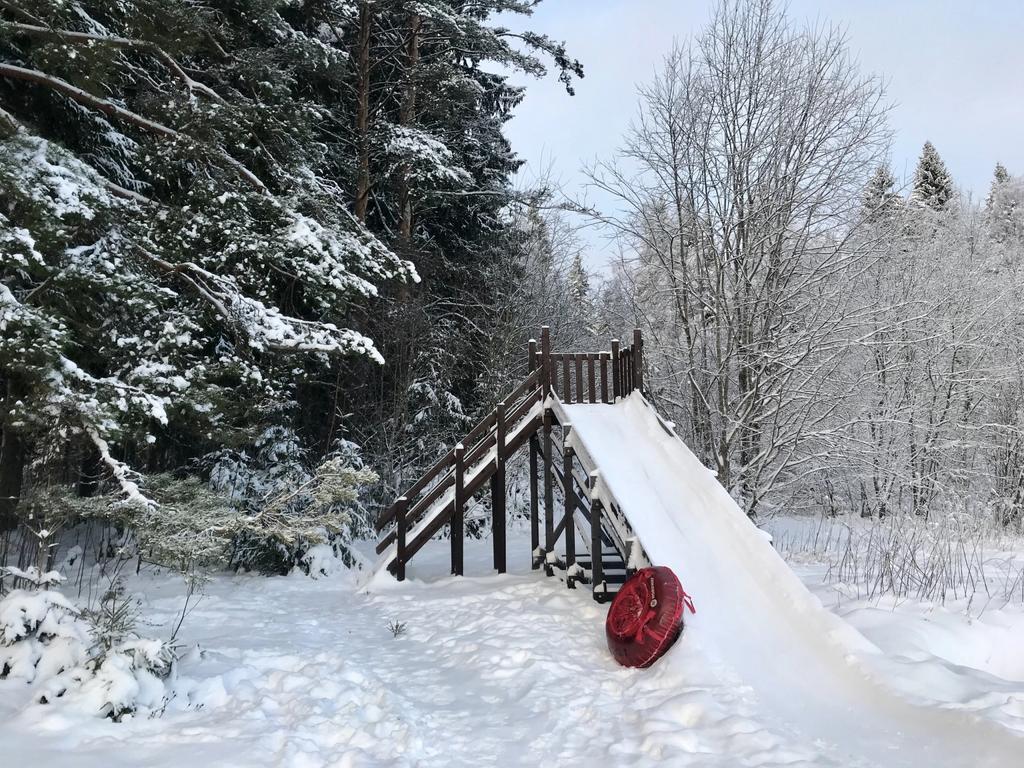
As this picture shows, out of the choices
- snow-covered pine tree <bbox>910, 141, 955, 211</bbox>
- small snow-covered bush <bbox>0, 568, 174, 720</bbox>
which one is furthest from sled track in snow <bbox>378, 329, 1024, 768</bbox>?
snow-covered pine tree <bbox>910, 141, 955, 211</bbox>

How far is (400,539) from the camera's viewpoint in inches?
334

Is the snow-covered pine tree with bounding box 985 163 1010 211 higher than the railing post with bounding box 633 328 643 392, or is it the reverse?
the snow-covered pine tree with bounding box 985 163 1010 211

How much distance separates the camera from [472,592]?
7.69 m

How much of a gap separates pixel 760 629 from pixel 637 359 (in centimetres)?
411

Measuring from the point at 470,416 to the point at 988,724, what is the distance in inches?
477

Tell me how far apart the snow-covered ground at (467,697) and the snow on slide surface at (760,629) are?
15cm

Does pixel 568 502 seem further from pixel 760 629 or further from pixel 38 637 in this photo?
pixel 38 637

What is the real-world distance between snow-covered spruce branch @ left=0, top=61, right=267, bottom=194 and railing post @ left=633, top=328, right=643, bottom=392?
502cm

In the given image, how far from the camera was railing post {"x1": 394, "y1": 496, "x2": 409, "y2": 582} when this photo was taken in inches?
333

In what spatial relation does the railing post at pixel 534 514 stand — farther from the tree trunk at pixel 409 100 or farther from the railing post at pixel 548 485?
the tree trunk at pixel 409 100

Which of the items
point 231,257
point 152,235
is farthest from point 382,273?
point 152,235

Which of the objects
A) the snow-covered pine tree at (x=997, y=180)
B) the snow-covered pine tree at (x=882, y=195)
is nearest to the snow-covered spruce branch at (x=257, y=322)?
the snow-covered pine tree at (x=882, y=195)

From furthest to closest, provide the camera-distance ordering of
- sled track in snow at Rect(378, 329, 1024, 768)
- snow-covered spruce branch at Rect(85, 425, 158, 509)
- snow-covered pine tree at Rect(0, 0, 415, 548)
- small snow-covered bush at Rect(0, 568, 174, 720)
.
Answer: snow-covered pine tree at Rect(0, 0, 415, 548)
snow-covered spruce branch at Rect(85, 425, 158, 509)
small snow-covered bush at Rect(0, 568, 174, 720)
sled track in snow at Rect(378, 329, 1024, 768)

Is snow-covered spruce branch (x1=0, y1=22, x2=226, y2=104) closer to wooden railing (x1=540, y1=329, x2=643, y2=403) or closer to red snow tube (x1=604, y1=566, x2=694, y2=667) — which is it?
wooden railing (x1=540, y1=329, x2=643, y2=403)
